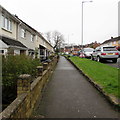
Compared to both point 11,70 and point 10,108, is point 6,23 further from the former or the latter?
point 10,108

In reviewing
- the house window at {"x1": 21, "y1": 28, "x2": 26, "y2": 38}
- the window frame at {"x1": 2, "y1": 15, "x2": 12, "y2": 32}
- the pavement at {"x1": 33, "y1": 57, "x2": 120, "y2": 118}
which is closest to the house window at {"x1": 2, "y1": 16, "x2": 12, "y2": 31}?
the window frame at {"x1": 2, "y1": 15, "x2": 12, "y2": 32}

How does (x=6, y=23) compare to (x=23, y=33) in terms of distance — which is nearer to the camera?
(x=6, y=23)

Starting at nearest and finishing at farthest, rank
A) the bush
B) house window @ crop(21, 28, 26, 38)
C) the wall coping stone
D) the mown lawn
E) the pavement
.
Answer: the wall coping stone < the pavement < the bush < the mown lawn < house window @ crop(21, 28, 26, 38)

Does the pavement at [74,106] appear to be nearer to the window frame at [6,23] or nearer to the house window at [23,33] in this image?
the window frame at [6,23]

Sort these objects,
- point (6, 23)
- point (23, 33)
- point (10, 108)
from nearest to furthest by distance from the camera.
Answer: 1. point (10, 108)
2. point (6, 23)
3. point (23, 33)

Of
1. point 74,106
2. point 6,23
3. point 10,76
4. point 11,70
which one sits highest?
point 6,23

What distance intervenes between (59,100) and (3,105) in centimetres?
176

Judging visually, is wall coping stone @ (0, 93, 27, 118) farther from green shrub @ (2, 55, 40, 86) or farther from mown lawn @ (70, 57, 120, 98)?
mown lawn @ (70, 57, 120, 98)

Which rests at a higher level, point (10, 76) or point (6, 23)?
point (6, 23)

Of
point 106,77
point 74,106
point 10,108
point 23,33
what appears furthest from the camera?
point 23,33

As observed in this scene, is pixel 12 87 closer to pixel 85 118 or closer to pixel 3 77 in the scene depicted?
pixel 3 77

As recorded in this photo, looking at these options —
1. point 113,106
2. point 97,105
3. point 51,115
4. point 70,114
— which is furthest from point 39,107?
point 113,106

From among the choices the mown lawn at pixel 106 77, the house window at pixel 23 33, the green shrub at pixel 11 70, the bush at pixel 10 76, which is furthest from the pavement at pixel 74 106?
the house window at pixel 23 33

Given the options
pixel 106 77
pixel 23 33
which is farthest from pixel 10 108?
pixel 23 33
